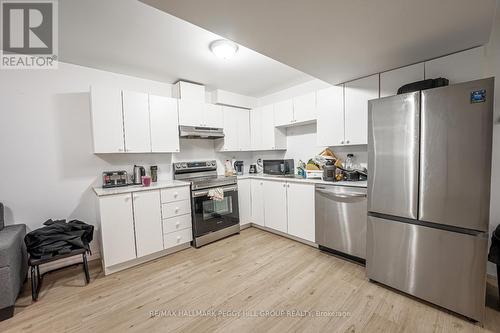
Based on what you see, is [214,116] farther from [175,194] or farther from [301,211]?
[301,211]

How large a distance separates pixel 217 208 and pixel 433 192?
2.57 metres

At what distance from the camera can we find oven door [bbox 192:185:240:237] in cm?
296

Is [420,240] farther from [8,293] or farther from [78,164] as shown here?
[78,164]

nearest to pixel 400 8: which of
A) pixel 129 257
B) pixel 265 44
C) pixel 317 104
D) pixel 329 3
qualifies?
pixel 329 3

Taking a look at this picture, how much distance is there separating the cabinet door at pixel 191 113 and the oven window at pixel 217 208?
4.10 ft

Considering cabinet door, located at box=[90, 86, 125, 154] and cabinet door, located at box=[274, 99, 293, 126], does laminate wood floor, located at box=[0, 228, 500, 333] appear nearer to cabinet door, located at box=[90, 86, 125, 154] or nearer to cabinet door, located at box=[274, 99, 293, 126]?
cabinet door, located at box=[90, 86, 125, 154]

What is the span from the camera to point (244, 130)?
13.0 ft

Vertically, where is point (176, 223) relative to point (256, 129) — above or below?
below

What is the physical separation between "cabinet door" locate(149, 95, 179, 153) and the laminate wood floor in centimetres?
157

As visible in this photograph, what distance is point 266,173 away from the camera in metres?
3.85

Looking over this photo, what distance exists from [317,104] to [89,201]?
11.2 ft

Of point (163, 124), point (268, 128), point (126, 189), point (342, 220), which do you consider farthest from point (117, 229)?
point (268, 128)

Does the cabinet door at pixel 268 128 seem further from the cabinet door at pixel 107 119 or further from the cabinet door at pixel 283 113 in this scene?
the cabinet door at pixel 107 119

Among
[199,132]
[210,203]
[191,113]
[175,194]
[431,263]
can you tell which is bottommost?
[431,263]
